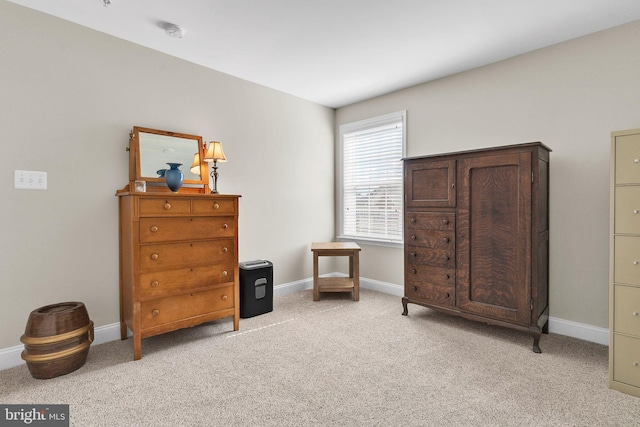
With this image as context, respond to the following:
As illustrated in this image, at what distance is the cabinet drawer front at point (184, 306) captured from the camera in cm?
231

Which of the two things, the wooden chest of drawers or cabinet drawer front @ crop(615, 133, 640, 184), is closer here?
cabinet drawer front @ crop(615, 133, 640, 184)

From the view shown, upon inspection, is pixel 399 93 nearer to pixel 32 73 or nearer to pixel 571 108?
pixel 571 108

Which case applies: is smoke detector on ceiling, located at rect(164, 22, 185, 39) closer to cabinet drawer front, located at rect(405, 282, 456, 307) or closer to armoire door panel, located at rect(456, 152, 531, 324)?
armoire door panel, located at rect(456, 152, 531, 324)

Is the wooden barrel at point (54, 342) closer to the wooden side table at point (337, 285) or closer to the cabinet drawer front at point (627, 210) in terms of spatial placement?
the wooden side table at point (337, 285)

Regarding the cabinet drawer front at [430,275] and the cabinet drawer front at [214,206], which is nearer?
the cabinet drawer front at [214,206]

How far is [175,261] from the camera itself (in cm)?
244

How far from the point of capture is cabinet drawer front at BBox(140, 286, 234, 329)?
2312 millimetres

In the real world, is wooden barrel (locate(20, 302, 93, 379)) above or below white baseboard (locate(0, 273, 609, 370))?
above

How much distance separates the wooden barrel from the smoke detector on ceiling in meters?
2.16

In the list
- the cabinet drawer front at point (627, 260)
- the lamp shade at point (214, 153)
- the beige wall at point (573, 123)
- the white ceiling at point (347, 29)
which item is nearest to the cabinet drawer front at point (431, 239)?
the beige wall at point (573, 123)

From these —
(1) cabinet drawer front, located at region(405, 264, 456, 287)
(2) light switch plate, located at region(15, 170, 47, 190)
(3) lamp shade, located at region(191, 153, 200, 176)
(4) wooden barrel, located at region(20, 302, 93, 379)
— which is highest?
(3) lamp shade, located at region(191, 153, 200, 176)

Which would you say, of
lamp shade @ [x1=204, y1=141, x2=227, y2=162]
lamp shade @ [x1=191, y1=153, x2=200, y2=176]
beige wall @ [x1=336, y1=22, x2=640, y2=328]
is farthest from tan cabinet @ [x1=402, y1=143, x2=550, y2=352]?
lamp shade @ [x1=191, y1=153, x2=200, y2=176]

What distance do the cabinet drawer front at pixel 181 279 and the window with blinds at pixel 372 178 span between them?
204 centimetres

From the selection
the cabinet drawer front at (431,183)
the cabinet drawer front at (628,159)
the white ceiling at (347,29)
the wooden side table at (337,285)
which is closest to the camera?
the cabinet drawer front at (628,159)
